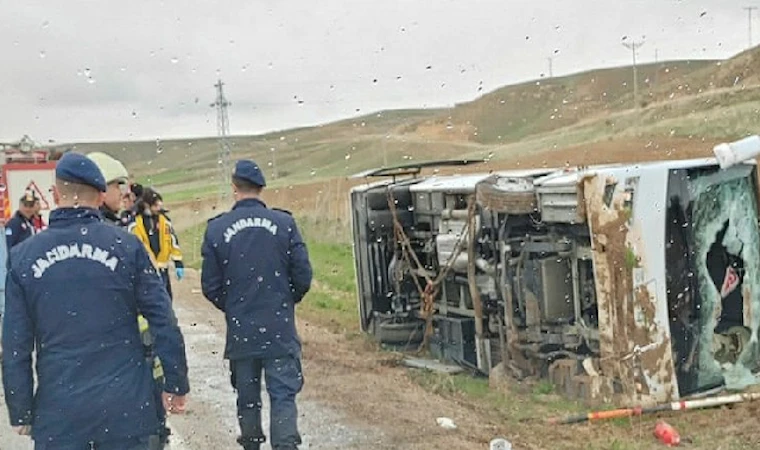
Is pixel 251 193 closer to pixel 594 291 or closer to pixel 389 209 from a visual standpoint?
pixel 594 291

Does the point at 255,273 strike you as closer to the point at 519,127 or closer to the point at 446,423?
the point at 446,423

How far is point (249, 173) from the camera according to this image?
5.83 m

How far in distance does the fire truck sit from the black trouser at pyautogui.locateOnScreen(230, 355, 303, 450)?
1067 cm

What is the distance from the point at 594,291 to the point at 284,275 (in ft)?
9.24

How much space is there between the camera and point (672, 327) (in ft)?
24.1

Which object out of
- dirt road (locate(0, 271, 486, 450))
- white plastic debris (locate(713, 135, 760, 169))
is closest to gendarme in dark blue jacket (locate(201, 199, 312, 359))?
dirt road (locate(0, 271, 486, 450))

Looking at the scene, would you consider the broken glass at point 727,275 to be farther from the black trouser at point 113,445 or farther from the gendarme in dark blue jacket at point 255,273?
the black trouser at point 113,445

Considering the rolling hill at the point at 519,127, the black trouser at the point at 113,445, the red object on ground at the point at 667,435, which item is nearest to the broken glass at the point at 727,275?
the red object on ground at the point at 667,435

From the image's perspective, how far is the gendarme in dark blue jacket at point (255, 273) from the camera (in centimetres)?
575

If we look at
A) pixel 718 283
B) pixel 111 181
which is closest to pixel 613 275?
pixel 718 283

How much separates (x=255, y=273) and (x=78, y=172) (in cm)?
180

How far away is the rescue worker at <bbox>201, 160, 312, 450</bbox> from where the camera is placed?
5.75 meters

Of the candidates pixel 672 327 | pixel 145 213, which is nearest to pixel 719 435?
pixel 672 327

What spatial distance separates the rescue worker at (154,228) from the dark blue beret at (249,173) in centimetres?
283
